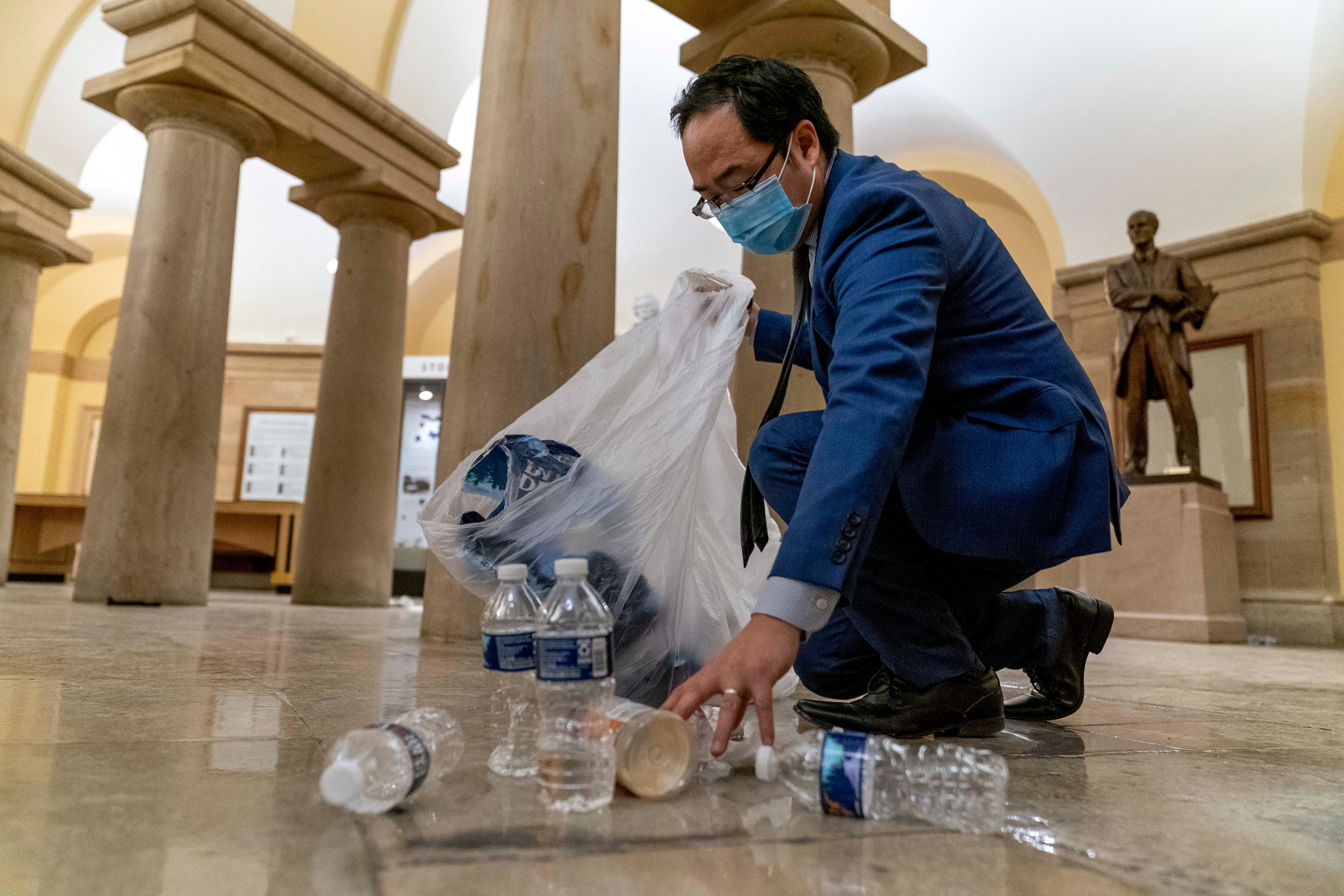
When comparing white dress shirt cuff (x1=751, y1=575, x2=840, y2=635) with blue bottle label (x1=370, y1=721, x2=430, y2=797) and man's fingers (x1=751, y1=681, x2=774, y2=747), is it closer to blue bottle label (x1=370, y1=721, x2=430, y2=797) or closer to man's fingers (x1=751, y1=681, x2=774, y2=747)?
man's fingers (x1=751, y1=681, x2=774, y2=747)

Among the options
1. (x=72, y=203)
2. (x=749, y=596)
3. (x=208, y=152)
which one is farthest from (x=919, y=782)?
(x=72, y=203)

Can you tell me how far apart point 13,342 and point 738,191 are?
27.5 feet

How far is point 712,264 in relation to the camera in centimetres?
1352

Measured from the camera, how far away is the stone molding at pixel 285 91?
17.8ft

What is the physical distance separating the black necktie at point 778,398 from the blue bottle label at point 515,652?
53 centimetres

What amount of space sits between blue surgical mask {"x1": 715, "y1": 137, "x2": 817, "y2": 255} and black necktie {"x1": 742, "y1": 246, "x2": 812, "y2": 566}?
0.06m

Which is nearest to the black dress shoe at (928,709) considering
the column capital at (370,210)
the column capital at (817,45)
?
the column capital at (817,45)

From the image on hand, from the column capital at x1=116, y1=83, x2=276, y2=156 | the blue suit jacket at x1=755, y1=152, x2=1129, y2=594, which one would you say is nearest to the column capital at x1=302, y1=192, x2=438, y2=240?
the column capital at x1=116, y1=83, x2=276, y2=156

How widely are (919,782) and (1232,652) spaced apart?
199 inches

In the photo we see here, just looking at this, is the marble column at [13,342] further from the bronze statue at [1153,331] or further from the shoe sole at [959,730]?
the bronze statue at [1153,331]

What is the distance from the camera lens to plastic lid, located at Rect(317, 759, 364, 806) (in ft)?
3.12

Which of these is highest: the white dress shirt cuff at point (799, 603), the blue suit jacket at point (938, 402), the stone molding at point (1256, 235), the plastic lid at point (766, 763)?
the stone molding at point (1256, 235)

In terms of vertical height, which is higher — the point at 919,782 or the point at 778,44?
the point at 778,44

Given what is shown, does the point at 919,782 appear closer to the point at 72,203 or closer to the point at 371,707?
the point at 371,707
